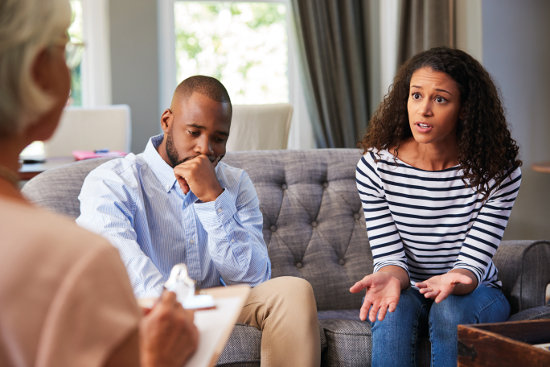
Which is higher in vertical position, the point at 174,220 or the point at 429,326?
the point at 174,220

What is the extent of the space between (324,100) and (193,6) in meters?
1.20

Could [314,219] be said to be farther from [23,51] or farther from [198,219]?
[23,51]

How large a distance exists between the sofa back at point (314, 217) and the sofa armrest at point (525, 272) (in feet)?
1.42

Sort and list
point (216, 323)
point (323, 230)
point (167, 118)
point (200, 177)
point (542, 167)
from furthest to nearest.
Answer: point (542, 167) < point (323, 230) < point (167, 118) < point (200, 177) < point (216, 323)

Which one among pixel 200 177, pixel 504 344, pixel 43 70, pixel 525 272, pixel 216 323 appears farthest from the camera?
pixel 525 272

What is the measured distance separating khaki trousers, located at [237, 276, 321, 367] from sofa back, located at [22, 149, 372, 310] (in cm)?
44

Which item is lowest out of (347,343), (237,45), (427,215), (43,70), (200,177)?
(347,343)

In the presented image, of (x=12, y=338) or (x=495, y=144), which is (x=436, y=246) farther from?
(x=12, y=338)

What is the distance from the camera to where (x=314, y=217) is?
93.6 inches

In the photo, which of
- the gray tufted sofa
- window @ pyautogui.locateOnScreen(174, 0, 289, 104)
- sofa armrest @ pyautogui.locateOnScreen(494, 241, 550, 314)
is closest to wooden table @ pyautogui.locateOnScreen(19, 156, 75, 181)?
the gray tufted sofa

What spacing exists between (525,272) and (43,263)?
6.13ft

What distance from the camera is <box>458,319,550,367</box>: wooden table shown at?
1389mm

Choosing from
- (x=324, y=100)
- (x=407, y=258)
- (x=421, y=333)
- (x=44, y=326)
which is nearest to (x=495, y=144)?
(x=407, y=258)

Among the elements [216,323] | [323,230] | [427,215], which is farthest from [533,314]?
[216,323]
